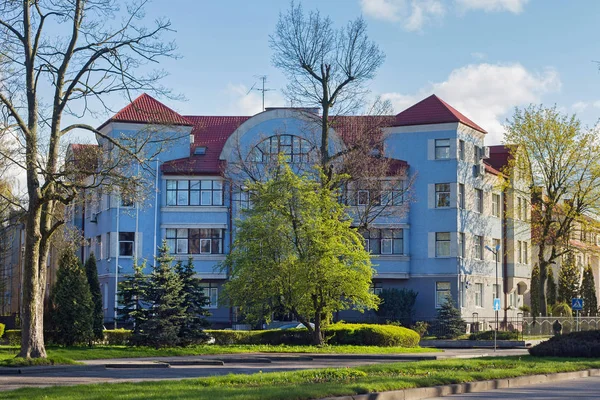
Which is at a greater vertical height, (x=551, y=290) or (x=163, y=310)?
(x=551, y=290)

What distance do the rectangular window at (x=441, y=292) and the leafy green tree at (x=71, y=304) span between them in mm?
28286

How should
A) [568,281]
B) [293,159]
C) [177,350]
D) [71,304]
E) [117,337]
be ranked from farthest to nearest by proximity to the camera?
[568,281]
[293,159]
[117,337]
[71,304]
[177,350]

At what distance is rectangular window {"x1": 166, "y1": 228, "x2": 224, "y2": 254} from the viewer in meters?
59.8

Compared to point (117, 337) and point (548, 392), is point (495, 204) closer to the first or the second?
point (117, 337)

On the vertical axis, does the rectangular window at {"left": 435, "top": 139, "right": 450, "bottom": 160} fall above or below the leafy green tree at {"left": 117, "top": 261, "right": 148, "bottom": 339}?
above

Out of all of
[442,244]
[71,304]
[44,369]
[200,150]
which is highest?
[200,150]

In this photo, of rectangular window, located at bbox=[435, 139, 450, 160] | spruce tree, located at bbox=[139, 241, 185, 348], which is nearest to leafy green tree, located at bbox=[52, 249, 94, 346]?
spruce tree, located at bbox=[139, 241, 185, 348]

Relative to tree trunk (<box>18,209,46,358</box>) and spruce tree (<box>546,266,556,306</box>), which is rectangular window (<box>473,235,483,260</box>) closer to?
spruce tree (<box>546,266,556,306</box>)


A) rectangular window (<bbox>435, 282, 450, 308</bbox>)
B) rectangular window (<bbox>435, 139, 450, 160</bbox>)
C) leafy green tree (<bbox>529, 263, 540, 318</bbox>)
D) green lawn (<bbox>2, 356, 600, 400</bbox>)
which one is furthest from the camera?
→ leafy green tree (<bbox>529, 263, 540, 318</bbox>)

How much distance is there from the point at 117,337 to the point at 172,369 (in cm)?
1321

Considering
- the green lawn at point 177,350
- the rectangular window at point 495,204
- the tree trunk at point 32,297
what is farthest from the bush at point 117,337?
the rectangular window at point 495,204

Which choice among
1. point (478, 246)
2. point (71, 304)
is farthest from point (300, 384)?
point (478, 246)

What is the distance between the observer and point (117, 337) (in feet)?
131

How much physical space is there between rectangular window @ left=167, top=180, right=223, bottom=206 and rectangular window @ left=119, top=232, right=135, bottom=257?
319 cm
